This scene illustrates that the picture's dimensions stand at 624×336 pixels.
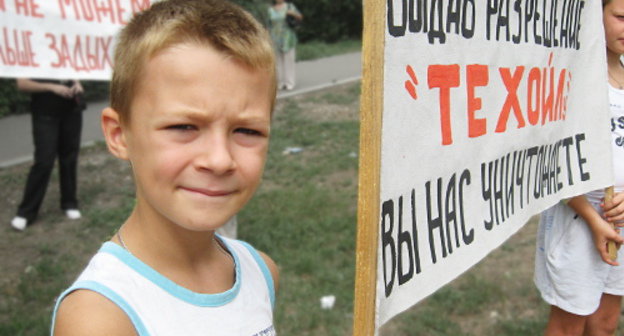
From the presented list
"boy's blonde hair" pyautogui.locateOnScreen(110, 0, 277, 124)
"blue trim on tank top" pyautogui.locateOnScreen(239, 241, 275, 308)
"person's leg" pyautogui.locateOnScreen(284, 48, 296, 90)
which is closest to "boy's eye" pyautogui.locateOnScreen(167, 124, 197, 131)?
"boy's blonde hair" pyautogui.locateOnScreen(110, 0, 277, 124)

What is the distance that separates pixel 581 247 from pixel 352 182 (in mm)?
3680

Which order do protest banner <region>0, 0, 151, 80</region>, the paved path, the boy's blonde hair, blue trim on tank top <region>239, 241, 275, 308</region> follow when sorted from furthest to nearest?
the paved path < protest banner <region>0, 0, 151, 80</region> < blue trim on tank top <region>239, 241, 275, 308</region> < the boy's blonde hair

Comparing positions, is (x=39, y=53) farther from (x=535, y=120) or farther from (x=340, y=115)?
(x=340, y=115)

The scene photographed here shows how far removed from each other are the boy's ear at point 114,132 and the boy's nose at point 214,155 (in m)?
0.20

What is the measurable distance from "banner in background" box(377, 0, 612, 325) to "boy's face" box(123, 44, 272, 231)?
284 mm

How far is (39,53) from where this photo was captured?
334 centimetres

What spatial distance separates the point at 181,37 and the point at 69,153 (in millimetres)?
4278

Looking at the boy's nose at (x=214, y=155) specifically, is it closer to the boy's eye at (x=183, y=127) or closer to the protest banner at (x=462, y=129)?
the boy's eye at (x=183, y=127)

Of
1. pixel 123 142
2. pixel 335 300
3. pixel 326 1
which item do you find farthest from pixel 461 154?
pixel 326 1

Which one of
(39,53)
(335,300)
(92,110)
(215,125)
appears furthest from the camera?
(92,110)

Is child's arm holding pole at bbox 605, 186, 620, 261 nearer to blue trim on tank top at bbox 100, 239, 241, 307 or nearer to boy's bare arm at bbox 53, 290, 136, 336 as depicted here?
blue trim on tank top at bbox 100, 239, 241, 307

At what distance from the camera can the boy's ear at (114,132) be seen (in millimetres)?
1273

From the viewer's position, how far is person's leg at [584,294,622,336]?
103 inches

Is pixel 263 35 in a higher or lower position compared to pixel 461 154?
higher
